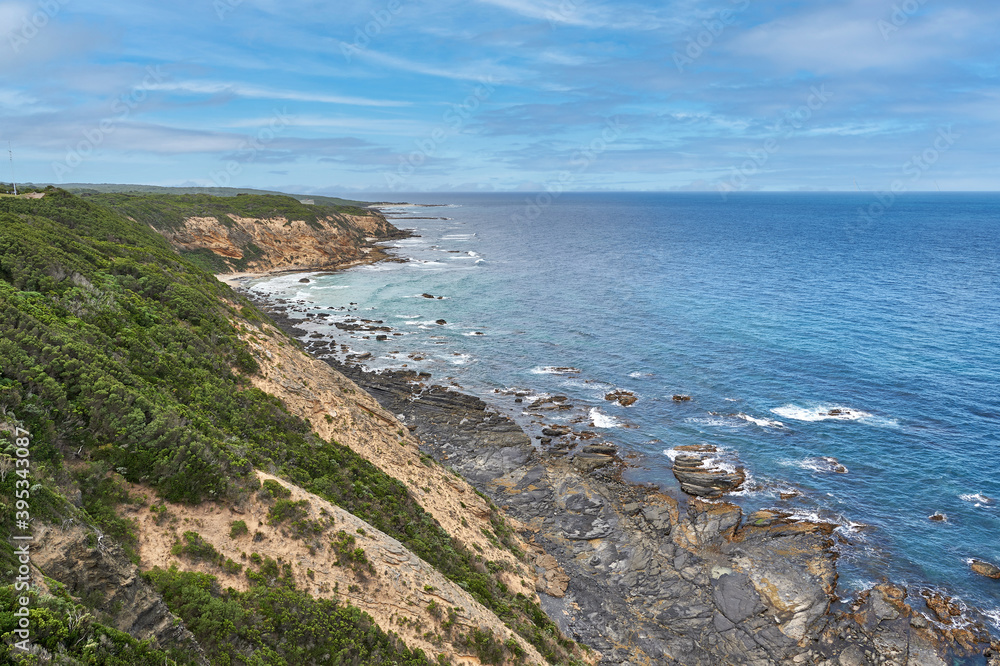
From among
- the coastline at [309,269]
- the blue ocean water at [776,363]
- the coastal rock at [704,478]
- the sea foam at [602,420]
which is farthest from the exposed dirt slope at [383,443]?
the coastline at [309,269]

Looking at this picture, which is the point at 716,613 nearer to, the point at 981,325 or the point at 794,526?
the point at 794,526

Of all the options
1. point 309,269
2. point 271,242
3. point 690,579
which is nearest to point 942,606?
point 690,579

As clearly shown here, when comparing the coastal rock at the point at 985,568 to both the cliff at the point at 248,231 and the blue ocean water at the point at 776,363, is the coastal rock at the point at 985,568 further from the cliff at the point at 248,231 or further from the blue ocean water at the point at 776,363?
the cliff at the point at 248,231

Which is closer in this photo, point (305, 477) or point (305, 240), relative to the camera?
point (305, 477)

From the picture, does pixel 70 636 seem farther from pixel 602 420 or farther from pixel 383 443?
pixel 602 420

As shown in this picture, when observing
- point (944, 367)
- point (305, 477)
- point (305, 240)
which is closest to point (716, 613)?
point (305, 477)

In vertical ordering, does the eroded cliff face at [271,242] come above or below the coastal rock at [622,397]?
above
